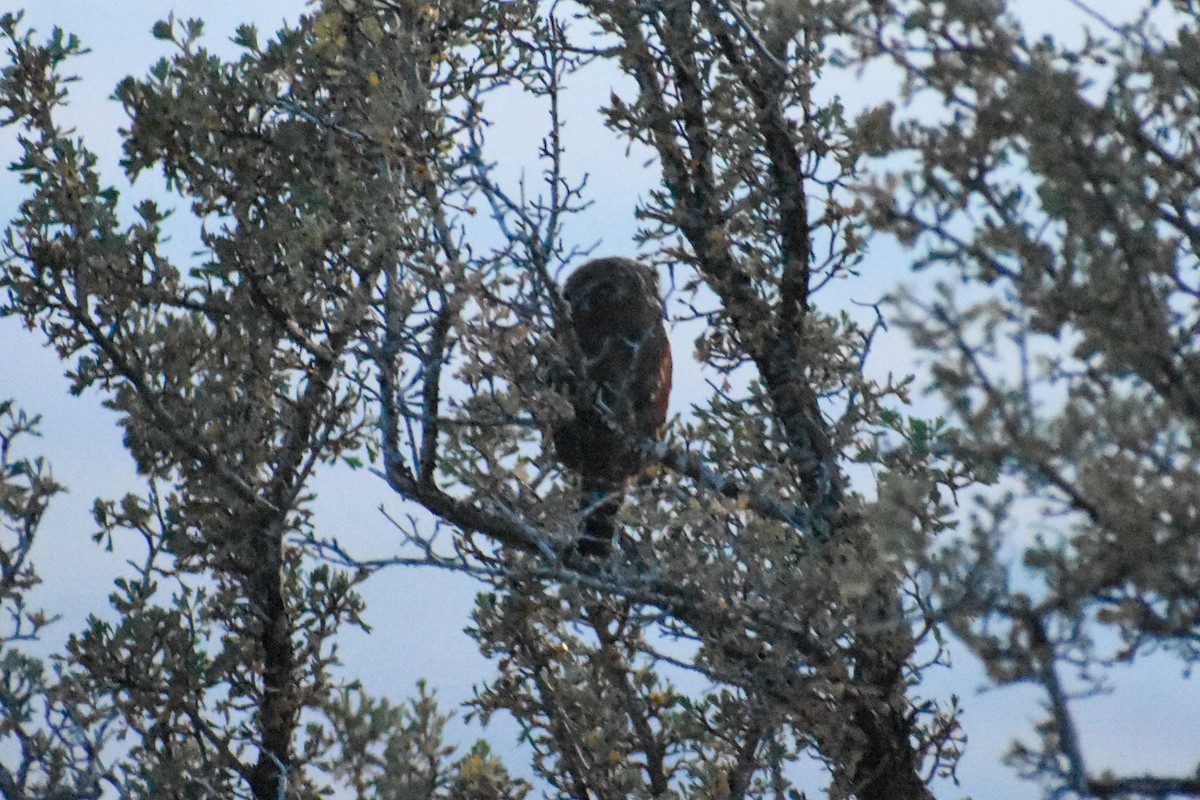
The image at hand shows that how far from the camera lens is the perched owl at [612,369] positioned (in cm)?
540

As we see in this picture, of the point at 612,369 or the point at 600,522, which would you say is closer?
the point at 600,522

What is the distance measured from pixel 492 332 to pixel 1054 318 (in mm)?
2167

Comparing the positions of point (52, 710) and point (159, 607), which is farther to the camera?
point (159, 607)

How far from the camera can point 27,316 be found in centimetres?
529

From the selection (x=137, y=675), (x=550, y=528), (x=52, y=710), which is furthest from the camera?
(x=137, y=675)

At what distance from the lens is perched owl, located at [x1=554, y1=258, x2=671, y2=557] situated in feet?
17.7

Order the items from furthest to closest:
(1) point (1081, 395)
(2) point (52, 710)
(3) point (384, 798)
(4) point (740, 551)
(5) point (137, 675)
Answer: (5) point (137, 675)
(2) point (52, 710)
(4) point (740, 551)
(3) point (384, 798)
(1) point (1081, 395)

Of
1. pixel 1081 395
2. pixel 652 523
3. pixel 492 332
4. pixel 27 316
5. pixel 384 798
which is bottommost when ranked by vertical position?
pixel 384 798

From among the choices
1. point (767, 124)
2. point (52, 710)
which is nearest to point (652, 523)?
point (767, 124)

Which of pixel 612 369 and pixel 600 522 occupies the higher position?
pixel 612 369

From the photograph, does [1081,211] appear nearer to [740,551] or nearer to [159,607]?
[740,551]

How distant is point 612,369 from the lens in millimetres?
Answer: 5754

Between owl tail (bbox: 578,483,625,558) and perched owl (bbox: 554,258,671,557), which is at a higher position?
perched owl (bbox: 554,258,671,557)

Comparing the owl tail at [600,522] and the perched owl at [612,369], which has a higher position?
the perched owl at [612,369]
